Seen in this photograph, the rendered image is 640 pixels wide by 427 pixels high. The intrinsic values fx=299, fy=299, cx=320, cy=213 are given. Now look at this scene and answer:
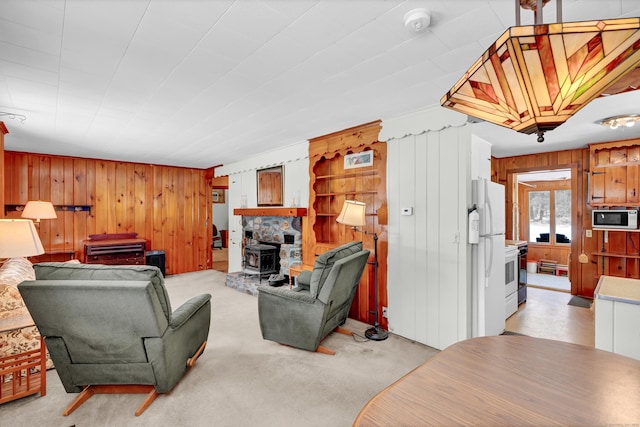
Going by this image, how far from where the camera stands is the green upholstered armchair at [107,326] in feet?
6.14

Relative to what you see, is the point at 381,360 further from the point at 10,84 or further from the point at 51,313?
the point at 10,84

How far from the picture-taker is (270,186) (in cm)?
517

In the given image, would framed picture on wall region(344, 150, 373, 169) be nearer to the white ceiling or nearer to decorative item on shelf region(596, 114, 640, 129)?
the white ceiling

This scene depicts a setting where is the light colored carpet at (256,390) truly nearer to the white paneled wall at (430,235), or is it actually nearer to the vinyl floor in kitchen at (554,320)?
the white paneled wall at (430,235)

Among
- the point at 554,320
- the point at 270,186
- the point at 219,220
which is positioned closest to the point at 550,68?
the point at 554,320

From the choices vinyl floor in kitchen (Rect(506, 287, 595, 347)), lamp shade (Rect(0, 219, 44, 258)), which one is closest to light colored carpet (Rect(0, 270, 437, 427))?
lamp shade (Rect(0, 219, 44, 258))

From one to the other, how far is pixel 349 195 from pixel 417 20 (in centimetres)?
255

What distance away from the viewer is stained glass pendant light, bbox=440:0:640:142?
2.30 feet

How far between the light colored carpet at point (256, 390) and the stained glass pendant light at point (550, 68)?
6.68ft

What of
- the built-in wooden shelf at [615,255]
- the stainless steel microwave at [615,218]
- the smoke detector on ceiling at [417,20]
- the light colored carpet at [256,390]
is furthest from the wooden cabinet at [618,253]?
the smoke detector on ceiling at [417,20]

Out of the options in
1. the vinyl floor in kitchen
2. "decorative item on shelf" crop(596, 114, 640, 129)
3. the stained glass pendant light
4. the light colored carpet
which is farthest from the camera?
the vinyl floor in kitchen

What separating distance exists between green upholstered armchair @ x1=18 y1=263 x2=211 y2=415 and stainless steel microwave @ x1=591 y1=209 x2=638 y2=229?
5.54 m

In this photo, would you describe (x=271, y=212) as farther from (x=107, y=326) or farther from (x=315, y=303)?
(x=107, y=326)

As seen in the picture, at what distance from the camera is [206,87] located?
8.10ft
